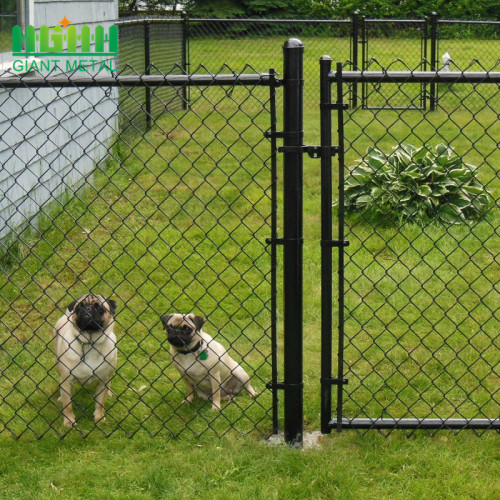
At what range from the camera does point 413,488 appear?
11.4 feet

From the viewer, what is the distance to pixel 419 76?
3.37 m

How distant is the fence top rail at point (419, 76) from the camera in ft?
11.1

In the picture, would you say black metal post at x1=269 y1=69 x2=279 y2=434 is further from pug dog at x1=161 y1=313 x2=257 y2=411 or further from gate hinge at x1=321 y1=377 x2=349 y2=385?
pug dog at x1=161 y1=313 x2=257 y2=411

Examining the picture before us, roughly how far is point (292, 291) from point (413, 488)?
93 cm

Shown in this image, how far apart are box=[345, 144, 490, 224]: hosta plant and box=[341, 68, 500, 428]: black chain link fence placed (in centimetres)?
1

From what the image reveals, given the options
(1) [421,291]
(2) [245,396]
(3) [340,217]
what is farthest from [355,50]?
(3) [340,217]

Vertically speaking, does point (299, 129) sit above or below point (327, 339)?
above

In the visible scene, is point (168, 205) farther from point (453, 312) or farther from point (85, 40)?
point (453, 312)

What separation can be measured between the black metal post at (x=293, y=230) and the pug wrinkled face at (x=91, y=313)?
1.00m

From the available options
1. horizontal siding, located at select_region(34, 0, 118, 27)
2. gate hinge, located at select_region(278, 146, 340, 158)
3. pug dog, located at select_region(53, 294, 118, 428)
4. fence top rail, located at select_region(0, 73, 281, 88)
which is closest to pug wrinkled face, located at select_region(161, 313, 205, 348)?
pug dog, located at select_region(53, 294, 118, 428)

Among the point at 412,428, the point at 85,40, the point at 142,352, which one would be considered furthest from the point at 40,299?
the point at 85,40

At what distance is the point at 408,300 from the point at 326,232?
237cm

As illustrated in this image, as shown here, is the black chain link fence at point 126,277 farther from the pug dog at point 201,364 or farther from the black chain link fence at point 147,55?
the black chain link fence at point 147,55

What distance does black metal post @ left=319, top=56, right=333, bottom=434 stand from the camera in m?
3.41
